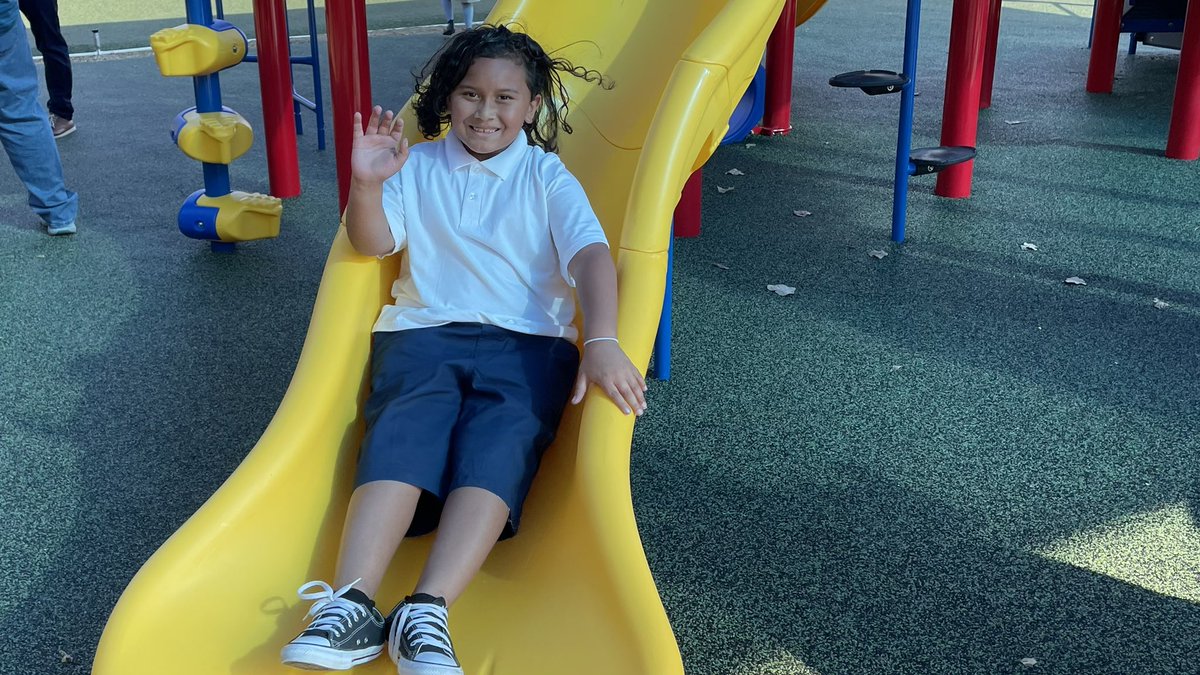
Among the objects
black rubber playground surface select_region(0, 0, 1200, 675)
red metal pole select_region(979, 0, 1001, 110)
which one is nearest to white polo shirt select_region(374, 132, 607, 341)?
black rubber playground surface select_region(0, 0, 1200, 675)

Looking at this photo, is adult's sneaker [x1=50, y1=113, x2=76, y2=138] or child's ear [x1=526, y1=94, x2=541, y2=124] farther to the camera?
adult's sneaker [x1=50, y1=113, x2=76, y2=138]

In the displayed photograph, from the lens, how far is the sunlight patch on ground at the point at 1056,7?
9125mm

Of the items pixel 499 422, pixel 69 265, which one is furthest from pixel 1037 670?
pixel 69 265

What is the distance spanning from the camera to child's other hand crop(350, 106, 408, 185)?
1930 millimetres

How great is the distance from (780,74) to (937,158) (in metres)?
1.46

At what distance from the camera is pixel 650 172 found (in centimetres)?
209

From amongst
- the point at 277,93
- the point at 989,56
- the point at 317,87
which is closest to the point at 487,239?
the point at 277,93

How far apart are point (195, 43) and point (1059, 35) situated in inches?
260

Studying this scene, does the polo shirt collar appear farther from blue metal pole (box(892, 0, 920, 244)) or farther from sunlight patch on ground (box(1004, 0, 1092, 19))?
sunlight patch on ground (box(1004, 0, 1092, 19))

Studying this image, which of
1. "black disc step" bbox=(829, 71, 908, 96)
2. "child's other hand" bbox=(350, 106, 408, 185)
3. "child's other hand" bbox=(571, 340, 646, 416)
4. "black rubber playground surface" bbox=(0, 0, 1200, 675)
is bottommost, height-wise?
"black rubber playground surface" bbox=(0, 0, 1200, 675)

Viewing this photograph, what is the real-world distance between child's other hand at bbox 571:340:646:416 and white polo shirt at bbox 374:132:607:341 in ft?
0.67

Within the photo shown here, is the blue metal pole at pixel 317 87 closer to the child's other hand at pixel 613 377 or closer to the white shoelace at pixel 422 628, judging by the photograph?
the child's other hand at pixel 613 377

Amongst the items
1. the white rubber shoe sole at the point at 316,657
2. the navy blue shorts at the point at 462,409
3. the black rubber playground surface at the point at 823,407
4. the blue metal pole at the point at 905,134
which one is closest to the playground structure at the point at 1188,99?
the black rubber playground surface at the point at 823,407

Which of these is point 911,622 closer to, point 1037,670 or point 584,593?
point 1037,670
